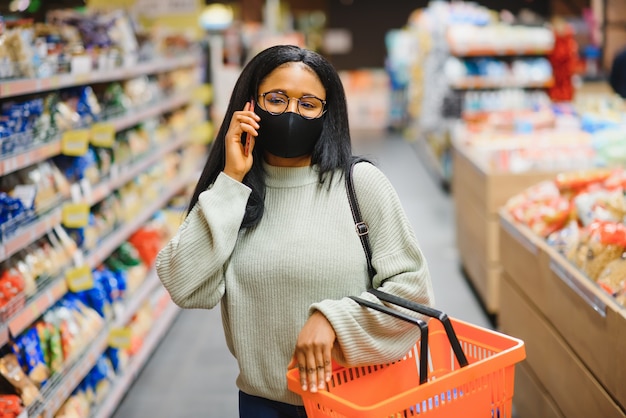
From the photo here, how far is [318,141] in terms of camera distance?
1981 mm

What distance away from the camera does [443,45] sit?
32.7ft

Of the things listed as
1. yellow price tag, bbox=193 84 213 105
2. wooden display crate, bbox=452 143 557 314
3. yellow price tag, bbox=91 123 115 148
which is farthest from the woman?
yellow price tag, bbox=193 84 213 105

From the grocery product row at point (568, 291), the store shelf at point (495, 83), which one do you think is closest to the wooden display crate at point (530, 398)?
the grocery product row at point (568, 291)

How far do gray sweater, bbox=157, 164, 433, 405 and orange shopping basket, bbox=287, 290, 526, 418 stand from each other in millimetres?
105

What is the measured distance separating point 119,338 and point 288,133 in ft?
8.02

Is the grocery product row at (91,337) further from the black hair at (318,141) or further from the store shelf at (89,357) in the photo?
the black hair at (318,141)

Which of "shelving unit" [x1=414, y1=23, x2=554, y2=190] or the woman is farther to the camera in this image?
"shelving unit" [x1=414, y1=23, x2=554, y2=190]

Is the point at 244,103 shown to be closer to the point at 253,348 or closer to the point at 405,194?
the point at 253,348

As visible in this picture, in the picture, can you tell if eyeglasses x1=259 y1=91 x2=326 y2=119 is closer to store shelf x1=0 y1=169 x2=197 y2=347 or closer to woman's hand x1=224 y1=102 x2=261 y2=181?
woman's hand x1=224 y1=102 x2=261 y2=181

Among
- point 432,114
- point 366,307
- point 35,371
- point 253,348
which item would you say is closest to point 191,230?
point 253,348

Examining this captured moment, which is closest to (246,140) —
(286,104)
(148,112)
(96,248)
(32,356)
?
(286,104)

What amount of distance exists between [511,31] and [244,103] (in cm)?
805

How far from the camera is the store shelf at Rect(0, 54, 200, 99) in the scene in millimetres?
2964

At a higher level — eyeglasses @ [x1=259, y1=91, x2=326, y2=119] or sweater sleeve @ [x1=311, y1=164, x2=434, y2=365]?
eyeglasses @ [x1=259, y1=91, x2=326, y2=119]
